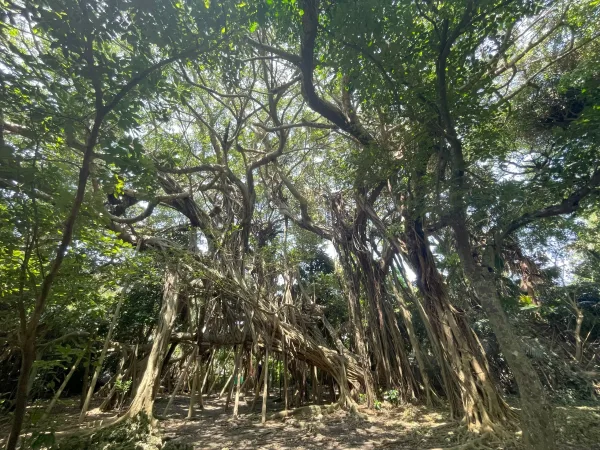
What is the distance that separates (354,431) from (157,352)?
2.40 metres

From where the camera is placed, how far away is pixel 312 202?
6.45 meters

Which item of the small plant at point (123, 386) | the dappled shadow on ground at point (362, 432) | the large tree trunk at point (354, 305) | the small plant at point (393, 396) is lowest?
the dappled shadow on ground at point (362, 432)

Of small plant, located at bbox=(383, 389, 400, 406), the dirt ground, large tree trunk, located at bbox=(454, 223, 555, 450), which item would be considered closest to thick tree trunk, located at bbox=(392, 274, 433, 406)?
the dirt ground

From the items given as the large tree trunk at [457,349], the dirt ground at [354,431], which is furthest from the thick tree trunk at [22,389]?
the large tree trunk at [457,349]

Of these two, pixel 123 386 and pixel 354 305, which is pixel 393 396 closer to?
pixel 354 305

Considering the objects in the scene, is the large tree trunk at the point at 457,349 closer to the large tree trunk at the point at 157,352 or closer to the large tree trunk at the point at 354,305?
the large tree trunk at the point at 354,305

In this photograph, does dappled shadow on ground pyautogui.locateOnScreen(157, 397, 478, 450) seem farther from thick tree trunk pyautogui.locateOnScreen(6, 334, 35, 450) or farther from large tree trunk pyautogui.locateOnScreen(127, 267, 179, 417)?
thick tree trunk pyautogui.locateOnScreen(6, 334, 35, 450)

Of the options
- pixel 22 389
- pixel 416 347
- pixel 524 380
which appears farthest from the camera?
pixel 416 347

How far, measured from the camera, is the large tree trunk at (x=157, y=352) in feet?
10.6

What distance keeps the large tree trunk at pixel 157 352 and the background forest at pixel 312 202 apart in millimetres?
24

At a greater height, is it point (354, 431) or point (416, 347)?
point (416, 347)

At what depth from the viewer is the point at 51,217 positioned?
79.8 inches

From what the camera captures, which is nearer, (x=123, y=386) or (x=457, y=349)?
(x=457, y=349)

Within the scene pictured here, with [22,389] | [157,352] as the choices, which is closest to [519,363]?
[22,389]
